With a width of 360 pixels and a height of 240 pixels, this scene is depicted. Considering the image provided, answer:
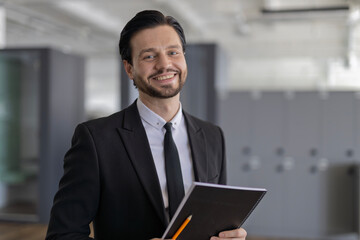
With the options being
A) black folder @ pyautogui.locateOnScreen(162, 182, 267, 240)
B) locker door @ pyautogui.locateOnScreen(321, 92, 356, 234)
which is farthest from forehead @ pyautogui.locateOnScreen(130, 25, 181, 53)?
locker door @ pyautogui.locateOnScreen(321, 92, 356, 234)

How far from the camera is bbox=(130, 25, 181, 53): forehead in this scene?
3.91 feet

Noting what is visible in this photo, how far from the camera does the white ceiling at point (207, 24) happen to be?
7.89 m

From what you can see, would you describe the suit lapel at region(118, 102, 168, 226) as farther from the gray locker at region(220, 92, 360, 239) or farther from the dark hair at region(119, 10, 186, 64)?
the gray locker at region(220, 92, 360, 239)

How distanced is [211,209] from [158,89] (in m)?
0.36

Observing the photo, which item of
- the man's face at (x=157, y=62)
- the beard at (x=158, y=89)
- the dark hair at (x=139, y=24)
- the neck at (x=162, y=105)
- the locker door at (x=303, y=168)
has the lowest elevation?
the locker door at (x=303, y=168)

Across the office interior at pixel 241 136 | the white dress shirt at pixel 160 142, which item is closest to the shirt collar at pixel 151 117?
the white dress shirt at pixel 160 142

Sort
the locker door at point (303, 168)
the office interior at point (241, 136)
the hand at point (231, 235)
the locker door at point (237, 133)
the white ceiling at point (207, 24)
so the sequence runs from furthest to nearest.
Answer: the white ceiling at point (207, 24)
the locker door at point (237, 133)
the locker door at point (303, 168)
the office interior at point (241, 136)
the hand at point (231, 235)

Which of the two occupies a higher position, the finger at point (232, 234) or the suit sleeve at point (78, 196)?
the suit sleeve at point (78, 196)

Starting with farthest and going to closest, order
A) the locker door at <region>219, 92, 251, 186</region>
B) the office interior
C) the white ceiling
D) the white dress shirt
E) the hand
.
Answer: the white ceiling → the locker door at <region>219, 92, 251, 186</region> → the office interior → the white dress shirt → the hand

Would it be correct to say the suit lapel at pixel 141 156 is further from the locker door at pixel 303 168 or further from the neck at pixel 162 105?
the locker door at pixel 303 168

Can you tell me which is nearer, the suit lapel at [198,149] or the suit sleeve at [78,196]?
the suit sleeve at [78,196]

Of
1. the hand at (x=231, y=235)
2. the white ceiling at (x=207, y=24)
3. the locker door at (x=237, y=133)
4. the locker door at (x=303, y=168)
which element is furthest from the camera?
the white ceiling at (x=207, y=24)

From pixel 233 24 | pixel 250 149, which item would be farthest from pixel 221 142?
pixel 233 24

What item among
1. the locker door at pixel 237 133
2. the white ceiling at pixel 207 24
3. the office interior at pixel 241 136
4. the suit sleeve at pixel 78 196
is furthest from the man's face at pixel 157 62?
the white ceiling at pixel 207 24
